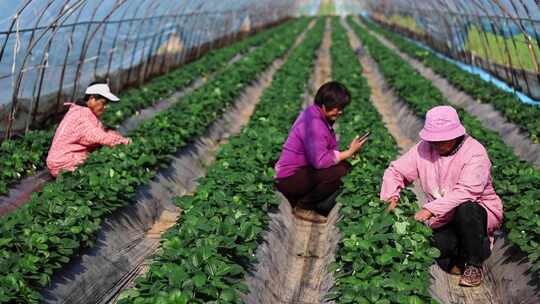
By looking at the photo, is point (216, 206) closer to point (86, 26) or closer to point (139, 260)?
point (139, 260)

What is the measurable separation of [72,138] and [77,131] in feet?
0.32

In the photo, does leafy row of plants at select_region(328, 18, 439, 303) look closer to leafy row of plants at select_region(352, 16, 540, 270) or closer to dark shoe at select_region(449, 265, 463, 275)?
dark shoe at select_region(449, 265, 463, 275)

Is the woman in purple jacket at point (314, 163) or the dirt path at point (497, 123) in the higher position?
the woman in purple jacket at point (314, 163)

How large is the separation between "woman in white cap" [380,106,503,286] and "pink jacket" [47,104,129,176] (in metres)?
3.37

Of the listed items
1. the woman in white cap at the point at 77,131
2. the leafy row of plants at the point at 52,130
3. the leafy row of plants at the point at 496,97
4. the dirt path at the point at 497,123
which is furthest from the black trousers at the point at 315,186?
the leafy row of plants at the point at 496,97

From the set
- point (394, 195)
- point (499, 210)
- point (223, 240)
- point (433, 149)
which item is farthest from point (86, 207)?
point (499, 210)

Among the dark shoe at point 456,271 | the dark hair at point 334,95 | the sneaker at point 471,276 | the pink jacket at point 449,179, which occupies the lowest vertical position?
the dark shoe at point 456,271

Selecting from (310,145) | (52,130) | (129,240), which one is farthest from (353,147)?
(52,130)

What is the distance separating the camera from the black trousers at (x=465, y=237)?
4.41 metres

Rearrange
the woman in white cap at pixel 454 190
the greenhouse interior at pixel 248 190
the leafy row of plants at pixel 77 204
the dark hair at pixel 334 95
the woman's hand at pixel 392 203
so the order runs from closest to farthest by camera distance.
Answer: the leafy row of plants at pixel 77 204
the greenhouse interior at pixel 248 190
the woman in white cap at pixel 454 190
the woman's hand at pixel 392 203
the dark hair at pixel 334 95

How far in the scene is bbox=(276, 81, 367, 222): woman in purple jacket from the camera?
5742 millimetres

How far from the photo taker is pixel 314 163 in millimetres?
5910

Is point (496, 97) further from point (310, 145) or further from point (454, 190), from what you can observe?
point (454, 190)

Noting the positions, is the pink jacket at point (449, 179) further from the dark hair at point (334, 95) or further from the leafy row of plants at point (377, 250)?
the dark hair at point (334, 95)
